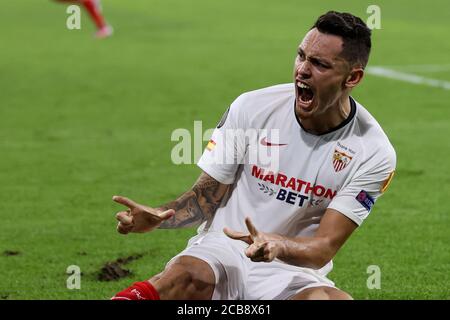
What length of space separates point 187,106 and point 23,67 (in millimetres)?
4671

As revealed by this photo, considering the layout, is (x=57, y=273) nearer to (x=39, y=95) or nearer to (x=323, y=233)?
(x=323, y=233)

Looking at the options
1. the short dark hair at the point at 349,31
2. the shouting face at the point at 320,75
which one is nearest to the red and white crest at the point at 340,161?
the shouting face at the point at 320,75

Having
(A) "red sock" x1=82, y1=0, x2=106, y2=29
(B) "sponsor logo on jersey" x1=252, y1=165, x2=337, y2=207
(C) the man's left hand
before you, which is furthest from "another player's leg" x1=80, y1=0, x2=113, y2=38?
(C) the man's left hand

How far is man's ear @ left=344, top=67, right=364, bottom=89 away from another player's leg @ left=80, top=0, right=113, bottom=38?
1681 centimetres

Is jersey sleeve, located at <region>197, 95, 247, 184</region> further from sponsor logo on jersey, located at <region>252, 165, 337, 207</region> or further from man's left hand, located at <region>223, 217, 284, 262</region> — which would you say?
man's left hand, located at <region>223, 217, 284, 262</region>

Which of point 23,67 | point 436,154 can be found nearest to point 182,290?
point 436,154

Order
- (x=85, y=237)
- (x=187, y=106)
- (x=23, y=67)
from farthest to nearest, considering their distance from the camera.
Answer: (x=23, y=67)
(x=187, y=106)
(x=85, y=237)

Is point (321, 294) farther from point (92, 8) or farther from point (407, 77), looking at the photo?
point (92, 8)

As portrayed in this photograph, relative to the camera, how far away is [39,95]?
14.8 meters

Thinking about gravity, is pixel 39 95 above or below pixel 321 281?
below

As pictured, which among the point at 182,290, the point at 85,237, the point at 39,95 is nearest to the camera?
the point at 182,290

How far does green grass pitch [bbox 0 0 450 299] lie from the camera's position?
7.42m

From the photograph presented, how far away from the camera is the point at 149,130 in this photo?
12211 mm

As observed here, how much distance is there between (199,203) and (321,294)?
2.76ft
